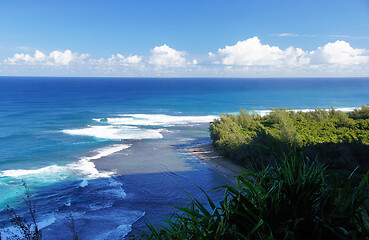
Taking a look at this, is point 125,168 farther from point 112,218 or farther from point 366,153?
point 366,153

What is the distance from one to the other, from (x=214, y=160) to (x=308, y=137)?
22.7 ft

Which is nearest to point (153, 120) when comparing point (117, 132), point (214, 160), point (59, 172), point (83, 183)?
point (117, 132)

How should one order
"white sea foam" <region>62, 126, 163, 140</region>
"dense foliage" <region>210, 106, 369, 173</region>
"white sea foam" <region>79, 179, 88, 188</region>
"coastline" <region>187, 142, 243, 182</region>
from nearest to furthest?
1. "dense foliage" <region>210, 106, 369, 173</region>
2. "white sea foam" <region>79, 179, 88, 188</region>
3. "coastline" <region>187, 142, 243, 182</region>
4. "white sea foam" <region>62, 126, 163, 140</region>

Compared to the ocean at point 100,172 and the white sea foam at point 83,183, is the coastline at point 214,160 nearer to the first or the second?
the ocean at point 100,172

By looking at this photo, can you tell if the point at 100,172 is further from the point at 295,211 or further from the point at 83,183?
the point at 295,211

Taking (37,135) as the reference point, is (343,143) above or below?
above

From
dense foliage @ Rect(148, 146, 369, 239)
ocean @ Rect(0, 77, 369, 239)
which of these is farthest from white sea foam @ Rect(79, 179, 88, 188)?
dense foliage @ Rect(148, 146, 369, 239)

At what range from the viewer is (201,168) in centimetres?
2116

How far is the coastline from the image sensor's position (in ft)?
66.1

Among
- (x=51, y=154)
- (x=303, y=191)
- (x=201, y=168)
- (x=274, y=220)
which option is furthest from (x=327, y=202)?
(x=51, y=154)

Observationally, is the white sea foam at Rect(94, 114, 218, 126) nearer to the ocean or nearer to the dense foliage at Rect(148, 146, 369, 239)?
the ocean

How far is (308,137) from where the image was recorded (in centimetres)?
2133

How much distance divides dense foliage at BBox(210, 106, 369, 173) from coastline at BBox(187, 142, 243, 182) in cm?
59

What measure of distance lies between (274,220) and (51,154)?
24.7 meters
